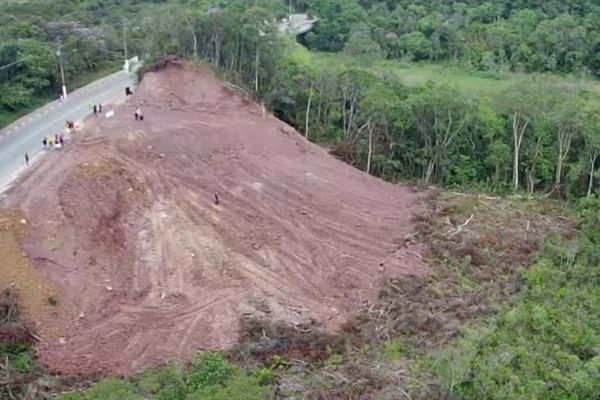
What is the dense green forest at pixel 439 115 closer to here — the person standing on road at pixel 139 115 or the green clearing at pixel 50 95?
the green clearing at pixel 50 95

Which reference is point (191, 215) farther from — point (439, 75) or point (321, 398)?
point (439, 75)

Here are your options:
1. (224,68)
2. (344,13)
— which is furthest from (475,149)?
(344,13)

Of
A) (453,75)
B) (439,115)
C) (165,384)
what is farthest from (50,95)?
(165,384)

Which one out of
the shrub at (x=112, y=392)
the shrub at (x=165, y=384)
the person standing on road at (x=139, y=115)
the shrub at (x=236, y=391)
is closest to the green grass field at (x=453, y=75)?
the person standing on road at (x=139, y=115)

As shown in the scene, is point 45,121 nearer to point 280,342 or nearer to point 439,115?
point 439,115

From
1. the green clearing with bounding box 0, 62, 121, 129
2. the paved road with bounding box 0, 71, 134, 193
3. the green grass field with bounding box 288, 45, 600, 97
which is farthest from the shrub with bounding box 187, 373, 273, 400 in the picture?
the green grass field with bounding box 288, 45, 600, 97

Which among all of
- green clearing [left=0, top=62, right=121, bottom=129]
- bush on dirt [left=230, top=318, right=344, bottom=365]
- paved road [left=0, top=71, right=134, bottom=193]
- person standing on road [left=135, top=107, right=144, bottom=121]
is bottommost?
bush on dirt [left=230, top=318, right=344, bottom=365]

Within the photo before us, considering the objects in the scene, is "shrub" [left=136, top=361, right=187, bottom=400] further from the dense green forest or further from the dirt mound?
the dirt mound
